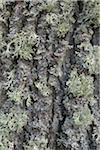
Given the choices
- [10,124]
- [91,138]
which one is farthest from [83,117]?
[10,124]

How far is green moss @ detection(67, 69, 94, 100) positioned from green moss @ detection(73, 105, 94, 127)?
37 mm

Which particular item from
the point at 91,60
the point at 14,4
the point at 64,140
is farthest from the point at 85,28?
the point at 64,140

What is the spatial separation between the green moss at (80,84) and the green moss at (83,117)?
37 millimetres

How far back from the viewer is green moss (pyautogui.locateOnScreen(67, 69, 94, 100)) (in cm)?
106

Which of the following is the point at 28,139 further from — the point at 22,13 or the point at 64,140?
the point at 22,13

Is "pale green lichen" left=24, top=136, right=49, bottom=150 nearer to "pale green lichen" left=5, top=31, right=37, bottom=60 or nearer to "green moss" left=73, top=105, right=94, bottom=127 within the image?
"green moss" left=73, top=105, right=94, bottom=127

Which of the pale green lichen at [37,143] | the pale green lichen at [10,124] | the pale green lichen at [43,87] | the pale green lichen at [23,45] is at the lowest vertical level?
the pale green lichen at [37,143]

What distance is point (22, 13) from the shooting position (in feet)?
3.51

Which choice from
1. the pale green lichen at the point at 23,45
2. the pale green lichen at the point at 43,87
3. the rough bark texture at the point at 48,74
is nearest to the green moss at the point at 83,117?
the rough bark texture at the point at 48,74

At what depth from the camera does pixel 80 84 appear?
3.49 ft

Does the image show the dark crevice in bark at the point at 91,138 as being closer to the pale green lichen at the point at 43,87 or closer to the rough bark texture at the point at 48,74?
the rough bark texture at the point at 48,74

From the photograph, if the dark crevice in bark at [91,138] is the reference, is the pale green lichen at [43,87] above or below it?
above

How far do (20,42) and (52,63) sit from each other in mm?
110

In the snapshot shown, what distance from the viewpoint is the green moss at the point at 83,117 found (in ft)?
3.47
